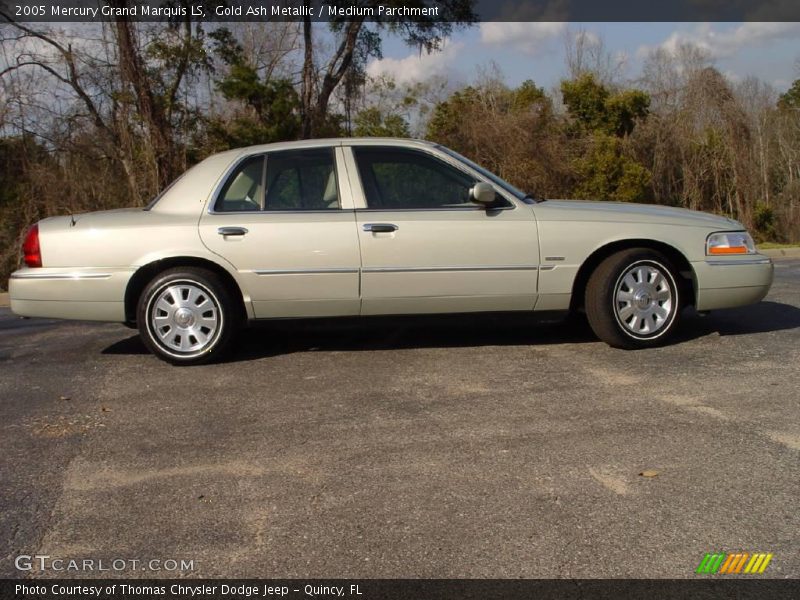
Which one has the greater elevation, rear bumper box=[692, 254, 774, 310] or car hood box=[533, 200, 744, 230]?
car hood box=[533, 200, 744, 230]

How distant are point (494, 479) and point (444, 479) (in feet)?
0.73

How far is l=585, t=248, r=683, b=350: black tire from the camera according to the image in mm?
6258

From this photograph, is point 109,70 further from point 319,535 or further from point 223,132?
point 319,535

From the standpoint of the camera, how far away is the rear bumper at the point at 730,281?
636 cm

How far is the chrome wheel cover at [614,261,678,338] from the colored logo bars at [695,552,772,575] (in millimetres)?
3252

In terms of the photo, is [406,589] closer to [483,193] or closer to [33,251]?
[483,193]

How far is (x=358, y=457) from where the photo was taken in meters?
4.21

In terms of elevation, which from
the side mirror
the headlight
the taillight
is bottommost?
the headlight

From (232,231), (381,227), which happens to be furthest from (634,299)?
(232,231)

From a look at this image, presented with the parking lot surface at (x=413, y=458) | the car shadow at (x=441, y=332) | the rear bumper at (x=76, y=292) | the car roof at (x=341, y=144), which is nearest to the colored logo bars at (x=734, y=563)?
the parking lot surface at (x=413, y=458)

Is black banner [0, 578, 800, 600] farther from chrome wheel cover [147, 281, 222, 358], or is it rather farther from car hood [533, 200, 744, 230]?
car hood [533, 200, 744, 230]

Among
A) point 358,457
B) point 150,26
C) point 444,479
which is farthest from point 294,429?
point 150,26

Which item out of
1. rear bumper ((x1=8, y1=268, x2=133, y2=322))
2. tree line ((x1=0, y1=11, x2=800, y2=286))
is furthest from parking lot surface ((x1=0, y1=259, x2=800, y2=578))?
tree line ((x1=0, y1=11, x2=800, y2=286))

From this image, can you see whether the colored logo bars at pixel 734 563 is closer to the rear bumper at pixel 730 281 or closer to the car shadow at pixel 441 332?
the car shadow at pixel 441 332
